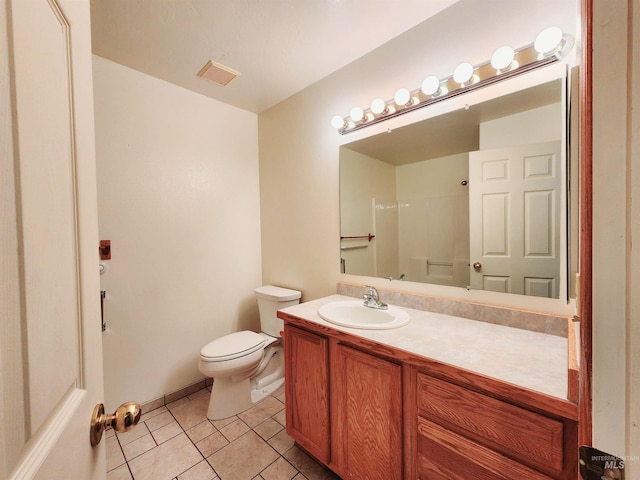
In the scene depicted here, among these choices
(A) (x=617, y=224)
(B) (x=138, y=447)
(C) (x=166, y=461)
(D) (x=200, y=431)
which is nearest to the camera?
(A) (x=617, y=224)

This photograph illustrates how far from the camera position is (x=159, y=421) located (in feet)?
5.67

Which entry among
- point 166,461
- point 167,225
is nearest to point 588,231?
point 166,461

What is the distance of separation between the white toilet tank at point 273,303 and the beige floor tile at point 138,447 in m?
0.94

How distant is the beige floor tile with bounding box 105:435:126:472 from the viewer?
54.9 inches

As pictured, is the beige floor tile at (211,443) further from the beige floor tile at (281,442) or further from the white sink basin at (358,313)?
the white sink basin at (358,313)

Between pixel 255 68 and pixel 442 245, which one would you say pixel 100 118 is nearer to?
pixel 255 68

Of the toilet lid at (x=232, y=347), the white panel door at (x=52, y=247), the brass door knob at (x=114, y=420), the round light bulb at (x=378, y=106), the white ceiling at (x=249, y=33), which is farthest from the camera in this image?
the toilet lid at (x=232, y=347)

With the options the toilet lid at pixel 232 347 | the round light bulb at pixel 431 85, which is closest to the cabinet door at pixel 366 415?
the toilet lid at pixel 232 347

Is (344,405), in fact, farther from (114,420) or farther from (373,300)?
(114,420)

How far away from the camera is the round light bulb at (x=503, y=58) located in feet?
3.58

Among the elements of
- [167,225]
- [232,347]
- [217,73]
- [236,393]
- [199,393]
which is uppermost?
[217,73]

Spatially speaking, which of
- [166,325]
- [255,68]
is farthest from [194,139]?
[166,325]

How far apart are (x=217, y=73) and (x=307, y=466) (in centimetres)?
249

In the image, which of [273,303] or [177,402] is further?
[273,303]
